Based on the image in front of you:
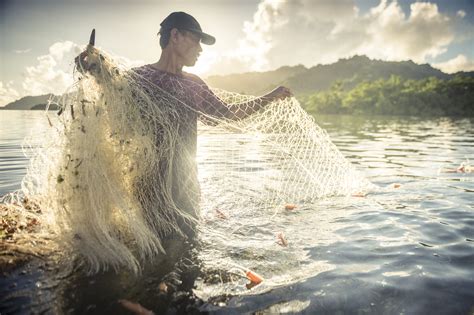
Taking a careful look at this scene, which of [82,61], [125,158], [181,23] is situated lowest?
[125,158]

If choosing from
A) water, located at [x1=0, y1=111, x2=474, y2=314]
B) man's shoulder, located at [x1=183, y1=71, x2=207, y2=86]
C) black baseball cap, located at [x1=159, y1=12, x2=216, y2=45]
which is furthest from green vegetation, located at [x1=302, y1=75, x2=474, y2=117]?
black baseball cap, located at [x1=159, y1=12, x2=216, y2=45]

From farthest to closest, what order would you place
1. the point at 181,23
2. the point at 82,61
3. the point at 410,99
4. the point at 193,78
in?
the point at 410,99 < the point at 193,78 < the point at 181,23 < the point at 82,61

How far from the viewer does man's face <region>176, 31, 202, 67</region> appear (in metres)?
4.67

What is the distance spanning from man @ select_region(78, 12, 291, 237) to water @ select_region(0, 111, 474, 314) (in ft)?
2.54

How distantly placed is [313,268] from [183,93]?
2913 mm

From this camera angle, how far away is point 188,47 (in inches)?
186

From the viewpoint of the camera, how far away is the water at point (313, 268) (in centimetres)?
325

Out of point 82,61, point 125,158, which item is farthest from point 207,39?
point 125,158

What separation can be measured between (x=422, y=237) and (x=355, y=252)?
4.29ft

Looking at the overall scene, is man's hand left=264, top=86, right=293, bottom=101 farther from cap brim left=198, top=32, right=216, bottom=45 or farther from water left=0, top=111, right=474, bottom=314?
water left=0, top=111, right=474, bottom=314

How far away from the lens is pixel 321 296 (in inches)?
135

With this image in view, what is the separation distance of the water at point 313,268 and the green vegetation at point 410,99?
67877 mm

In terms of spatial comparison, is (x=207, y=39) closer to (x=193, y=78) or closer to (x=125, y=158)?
(x=193, y=78)

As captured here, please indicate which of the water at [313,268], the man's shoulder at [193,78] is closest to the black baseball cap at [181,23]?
the man's shoulder at [193,78]
